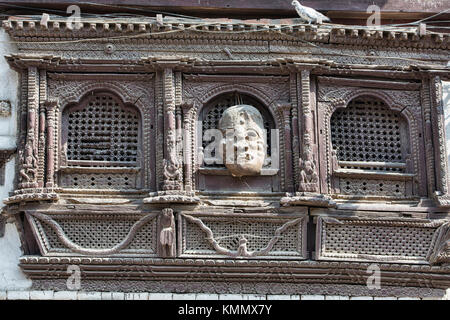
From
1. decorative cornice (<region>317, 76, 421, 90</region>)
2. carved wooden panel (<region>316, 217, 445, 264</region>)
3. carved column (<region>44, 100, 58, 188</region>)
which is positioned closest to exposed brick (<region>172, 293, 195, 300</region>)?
carved wooden panel (<region>316, 217, 445, 264</region>)

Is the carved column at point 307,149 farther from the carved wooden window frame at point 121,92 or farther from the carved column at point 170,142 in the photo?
the carved wooden window frame at point 121,92

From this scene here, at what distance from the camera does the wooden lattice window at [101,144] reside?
11438mm

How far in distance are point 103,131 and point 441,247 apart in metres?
4.35

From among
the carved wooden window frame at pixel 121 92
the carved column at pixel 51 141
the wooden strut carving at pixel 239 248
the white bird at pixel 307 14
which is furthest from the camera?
the white bird at pixel 307 14

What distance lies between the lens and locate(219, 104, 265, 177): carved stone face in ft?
37.0

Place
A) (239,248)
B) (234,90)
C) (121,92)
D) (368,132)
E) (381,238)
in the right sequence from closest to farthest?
(239,248)
(381,238)
(121,92)
(234,90)
(368,132)

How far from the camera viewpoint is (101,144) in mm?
11617

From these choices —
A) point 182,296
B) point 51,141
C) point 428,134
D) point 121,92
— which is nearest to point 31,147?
point 51,141

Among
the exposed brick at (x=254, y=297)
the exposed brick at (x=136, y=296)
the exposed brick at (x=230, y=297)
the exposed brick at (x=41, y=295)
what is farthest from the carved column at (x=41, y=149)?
the exposed brick at (x=254, y=297)

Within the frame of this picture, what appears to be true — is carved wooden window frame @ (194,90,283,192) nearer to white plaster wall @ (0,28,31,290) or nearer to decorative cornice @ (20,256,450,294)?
decorative cornice @ (20,256,450,294)

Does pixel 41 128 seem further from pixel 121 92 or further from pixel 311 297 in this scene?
pixel 311 297

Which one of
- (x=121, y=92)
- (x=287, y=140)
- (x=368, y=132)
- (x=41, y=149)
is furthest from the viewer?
(x=368, y=132)

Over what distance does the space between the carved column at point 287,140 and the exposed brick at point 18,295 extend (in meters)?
3.33
